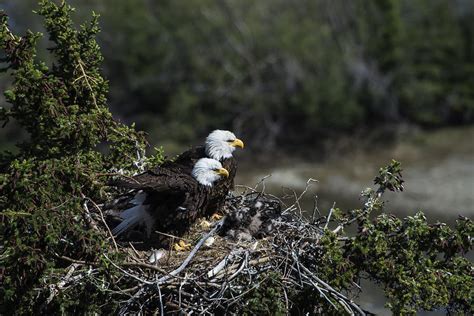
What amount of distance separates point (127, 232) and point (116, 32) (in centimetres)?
1540

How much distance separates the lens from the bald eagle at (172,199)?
6.53 metres

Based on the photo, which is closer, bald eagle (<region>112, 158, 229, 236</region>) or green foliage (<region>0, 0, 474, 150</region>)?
bald eagle (<region>112, 158, 229, 236</region>)

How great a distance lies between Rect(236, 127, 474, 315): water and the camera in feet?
52.1

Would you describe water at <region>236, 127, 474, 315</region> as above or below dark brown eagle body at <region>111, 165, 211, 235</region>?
above

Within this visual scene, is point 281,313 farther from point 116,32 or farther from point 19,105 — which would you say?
point 116,32

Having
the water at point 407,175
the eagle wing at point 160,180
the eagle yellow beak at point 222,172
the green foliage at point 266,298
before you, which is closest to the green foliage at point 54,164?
the eagle wing at point 160,180

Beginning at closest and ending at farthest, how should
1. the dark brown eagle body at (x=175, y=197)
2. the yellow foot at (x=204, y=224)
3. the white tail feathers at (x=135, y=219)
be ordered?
the dark brown eagle body at (x=175, y=197), the white tail feathers at (x=135, y=219), the yellow foot at (x=204, y=224)

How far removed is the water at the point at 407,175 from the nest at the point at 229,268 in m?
8.41

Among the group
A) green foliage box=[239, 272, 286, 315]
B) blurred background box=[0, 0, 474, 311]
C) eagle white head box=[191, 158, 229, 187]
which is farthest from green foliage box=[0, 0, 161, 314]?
blurred background box=[0, 0, 474, 311]

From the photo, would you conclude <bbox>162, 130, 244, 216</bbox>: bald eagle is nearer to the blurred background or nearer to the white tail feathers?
the white tail feathers

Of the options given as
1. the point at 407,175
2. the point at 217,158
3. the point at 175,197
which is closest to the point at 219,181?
the point at 175,197

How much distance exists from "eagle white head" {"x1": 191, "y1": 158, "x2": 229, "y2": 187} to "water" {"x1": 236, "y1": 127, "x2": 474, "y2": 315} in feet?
27.1

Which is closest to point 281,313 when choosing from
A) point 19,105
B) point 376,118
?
point 19,105

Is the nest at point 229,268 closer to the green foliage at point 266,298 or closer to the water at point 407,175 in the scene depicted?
the green foliage at point 266,298
